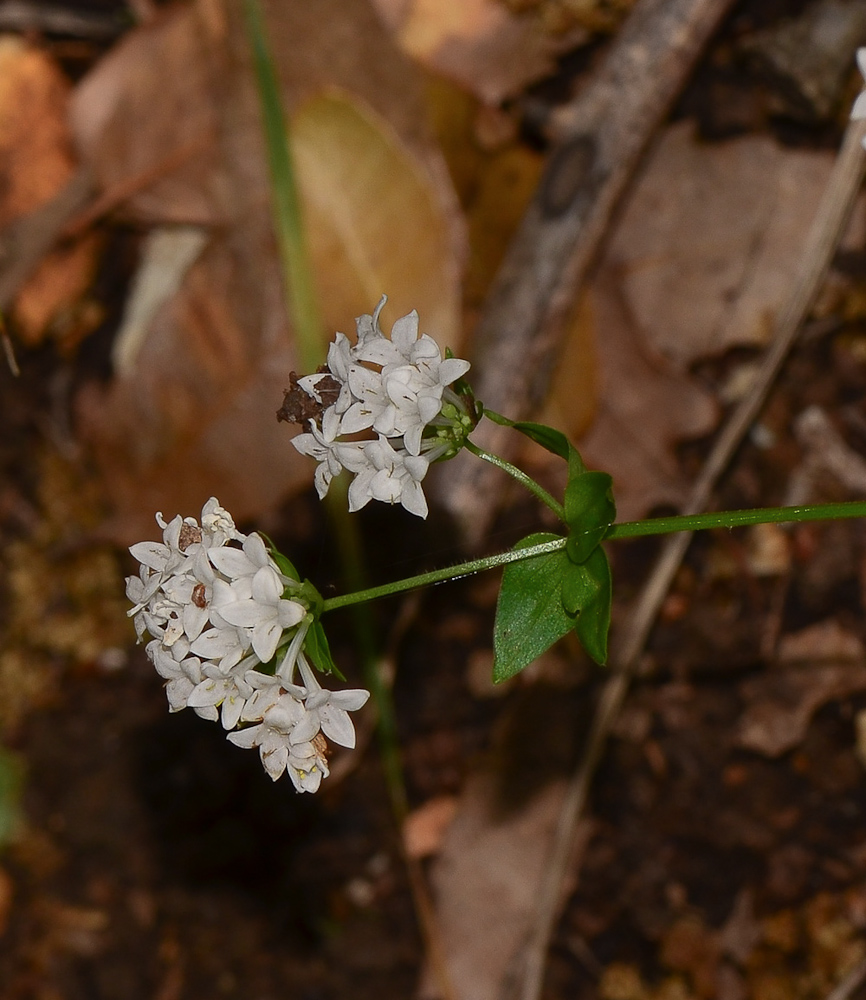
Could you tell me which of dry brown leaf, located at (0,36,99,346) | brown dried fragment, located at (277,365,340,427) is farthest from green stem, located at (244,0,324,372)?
brown dried fragment, located at (277,365,340,427)

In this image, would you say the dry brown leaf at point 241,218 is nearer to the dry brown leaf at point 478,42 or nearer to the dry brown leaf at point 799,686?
the dry brown leaf at point 478,42

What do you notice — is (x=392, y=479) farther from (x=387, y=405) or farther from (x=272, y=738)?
(x=272, y=738)

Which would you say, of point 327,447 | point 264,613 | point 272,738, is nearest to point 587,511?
point 327,447

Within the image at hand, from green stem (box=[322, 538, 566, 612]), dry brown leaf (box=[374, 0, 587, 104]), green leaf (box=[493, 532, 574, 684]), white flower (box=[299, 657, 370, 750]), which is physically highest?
dry brown leaf (box=[374, 0, 587, 104])

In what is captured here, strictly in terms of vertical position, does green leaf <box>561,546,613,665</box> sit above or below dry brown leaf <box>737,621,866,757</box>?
above

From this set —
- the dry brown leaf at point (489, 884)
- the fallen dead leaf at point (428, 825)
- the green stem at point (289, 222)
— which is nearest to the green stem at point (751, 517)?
the dry brown leaf at point (489, 884)

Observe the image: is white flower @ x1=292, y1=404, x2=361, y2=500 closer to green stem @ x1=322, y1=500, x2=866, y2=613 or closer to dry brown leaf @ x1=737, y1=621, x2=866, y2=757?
green stem @ x1=322, y1=500, x2=866, y2=613

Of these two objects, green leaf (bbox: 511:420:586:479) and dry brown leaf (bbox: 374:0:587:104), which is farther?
dry brown leaf (bbox: 374:0:587:104)

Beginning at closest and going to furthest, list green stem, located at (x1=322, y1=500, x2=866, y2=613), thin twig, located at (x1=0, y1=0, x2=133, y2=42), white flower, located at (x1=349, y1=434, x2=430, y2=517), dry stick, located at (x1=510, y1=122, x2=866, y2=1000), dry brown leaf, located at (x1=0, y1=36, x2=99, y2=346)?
1. green stem, located at (x1=322, y1=500, x2=866, y2=613)
2. white flower, located at (x1=349, y1=434, x2=430, y2=517)
3. dry stick, located at (x1=510, y1=122, x2=866, y2=1000)
4. dry brown leaf, located at (x1=0, y1=36, x2=99, y2=346)
5. thin twig, located at (x1=0, y1=0, x2=133, y2=42)

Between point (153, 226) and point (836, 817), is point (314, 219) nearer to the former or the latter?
point (153, 226)
